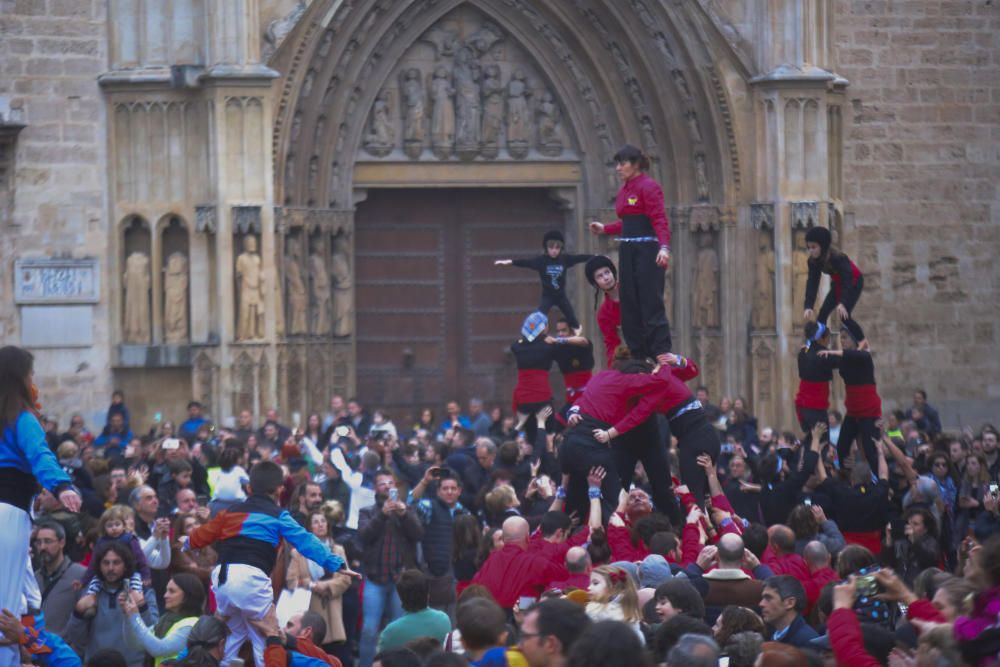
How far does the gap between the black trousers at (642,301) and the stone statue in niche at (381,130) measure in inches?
395

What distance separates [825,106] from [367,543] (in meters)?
11.5

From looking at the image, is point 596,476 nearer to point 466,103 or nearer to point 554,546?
point 554,546

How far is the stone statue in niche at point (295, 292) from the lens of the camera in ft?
70.7

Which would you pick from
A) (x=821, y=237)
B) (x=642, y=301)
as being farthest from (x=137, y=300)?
(x=642, y=301)

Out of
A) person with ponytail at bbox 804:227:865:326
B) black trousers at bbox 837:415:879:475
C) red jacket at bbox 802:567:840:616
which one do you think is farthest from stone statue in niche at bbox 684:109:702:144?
red jacket at bbox 802:567:840:616

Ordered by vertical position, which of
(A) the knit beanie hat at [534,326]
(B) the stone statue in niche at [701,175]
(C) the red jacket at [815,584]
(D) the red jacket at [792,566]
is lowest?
(C) the red jacket at [815,584]

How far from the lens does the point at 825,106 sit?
2202 cm

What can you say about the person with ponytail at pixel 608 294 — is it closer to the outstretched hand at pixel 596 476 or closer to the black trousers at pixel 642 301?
the black trousers at pixel 642 301

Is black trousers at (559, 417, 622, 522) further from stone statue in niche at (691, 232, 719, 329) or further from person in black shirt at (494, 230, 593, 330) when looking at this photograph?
stone statue in niche at (691, 232, 719, 329)

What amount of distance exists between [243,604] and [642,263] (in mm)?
4731

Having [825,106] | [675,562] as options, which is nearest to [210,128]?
[825,106]

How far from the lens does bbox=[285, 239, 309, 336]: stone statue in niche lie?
21.6 m

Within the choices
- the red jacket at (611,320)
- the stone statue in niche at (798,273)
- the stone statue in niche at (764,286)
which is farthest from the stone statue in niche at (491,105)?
the red jacket at (611,320)

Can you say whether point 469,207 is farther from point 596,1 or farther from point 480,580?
point 480,580
